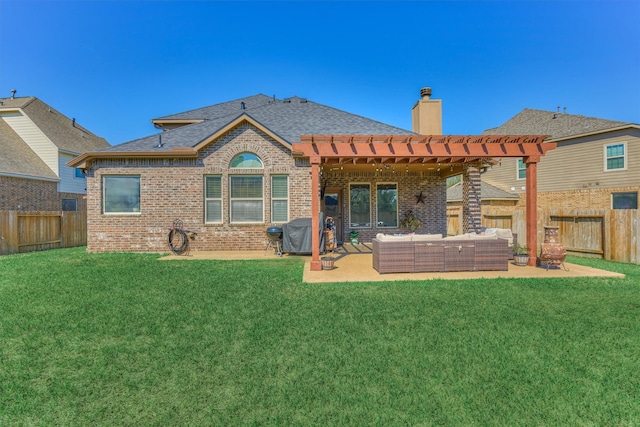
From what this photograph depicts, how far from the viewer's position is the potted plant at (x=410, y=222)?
12789mm

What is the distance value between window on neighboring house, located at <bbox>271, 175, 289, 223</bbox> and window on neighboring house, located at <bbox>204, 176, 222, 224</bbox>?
6.40 ft

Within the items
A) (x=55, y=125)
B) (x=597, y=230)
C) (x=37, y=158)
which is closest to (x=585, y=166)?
(x=597, y=230)

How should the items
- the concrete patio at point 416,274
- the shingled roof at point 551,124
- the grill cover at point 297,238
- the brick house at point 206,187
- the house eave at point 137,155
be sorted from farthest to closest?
the shingled roof at point 551,124
the brick house at point 206,187
the house eave at point 137,155
the grill cover at point 297,238
the concrete patio at point 416,274

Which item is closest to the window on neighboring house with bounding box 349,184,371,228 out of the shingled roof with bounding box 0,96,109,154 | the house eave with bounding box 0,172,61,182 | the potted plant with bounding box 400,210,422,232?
the potted plant with bounding box 400,210,422,232

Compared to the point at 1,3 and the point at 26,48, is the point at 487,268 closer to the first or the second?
the point at 1,3

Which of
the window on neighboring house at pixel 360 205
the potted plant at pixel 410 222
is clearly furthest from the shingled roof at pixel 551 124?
the window on neighboring house at pixel 360 205

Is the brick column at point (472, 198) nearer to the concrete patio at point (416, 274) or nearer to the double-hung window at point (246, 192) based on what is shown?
the concrete patio at point (416, 274)

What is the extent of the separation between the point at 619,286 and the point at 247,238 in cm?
985

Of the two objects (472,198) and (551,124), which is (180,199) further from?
(551,124)

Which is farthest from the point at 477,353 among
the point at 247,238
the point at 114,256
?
the point at 114,256

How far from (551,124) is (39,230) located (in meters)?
26.2

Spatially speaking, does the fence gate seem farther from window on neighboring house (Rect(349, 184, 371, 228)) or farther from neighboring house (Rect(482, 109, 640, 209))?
window on neighboring house (Rect(349, 184, 371, 228))

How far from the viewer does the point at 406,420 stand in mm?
2297

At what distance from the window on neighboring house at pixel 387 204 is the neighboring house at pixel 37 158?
1541 cm
